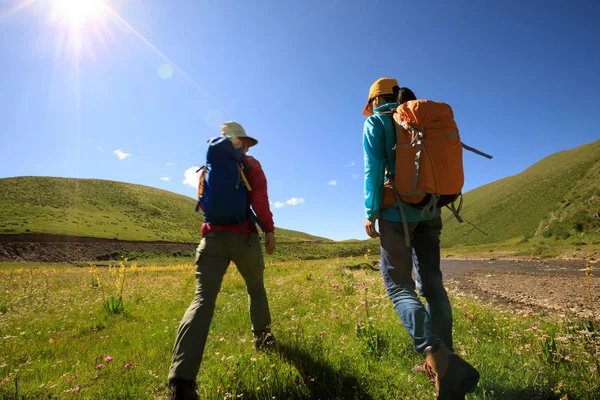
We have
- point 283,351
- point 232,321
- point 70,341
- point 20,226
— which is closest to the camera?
point 283,351

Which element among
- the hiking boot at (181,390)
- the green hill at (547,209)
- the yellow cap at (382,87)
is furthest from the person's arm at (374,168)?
the green hill at (547,209)

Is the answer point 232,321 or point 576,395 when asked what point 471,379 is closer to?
point 576,395

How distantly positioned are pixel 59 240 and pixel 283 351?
89.1 m

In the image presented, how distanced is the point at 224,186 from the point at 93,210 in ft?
453

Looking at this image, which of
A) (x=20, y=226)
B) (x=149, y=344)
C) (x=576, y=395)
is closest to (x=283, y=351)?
(x=149, y=344)

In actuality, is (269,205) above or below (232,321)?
above

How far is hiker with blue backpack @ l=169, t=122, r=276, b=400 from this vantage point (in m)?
2.88

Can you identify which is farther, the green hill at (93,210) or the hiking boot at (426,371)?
the green hill at (93,210)

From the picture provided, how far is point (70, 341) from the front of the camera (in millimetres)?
4840

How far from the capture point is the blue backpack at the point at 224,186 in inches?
129

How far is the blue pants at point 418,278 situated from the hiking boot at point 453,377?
0.14 meters

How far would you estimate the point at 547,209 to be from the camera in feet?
200

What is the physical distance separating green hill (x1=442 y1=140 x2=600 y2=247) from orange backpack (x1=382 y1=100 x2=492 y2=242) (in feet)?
116

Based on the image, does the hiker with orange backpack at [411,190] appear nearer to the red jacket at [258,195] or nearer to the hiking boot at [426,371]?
the hiking boot at [426,371]
